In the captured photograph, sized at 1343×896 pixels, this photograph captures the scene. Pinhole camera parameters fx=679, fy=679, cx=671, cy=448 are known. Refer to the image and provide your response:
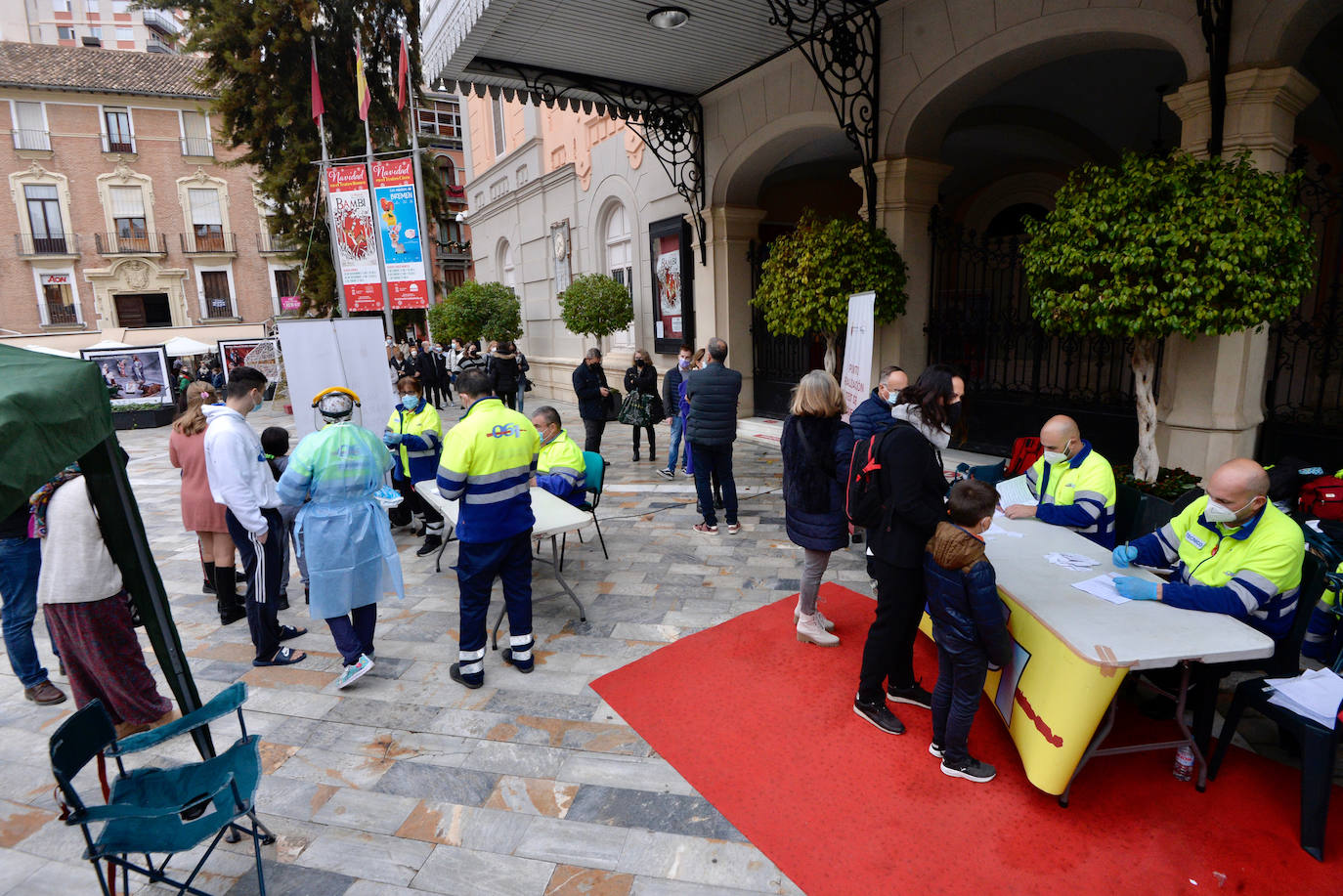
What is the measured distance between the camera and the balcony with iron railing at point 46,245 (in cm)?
2805

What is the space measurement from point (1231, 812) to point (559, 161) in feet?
54.5

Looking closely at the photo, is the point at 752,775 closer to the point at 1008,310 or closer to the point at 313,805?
the point at 313,805

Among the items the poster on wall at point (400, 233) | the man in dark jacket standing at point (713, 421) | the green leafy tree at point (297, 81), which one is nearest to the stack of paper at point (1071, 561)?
the man in dark jacket standing at point (713, 421)

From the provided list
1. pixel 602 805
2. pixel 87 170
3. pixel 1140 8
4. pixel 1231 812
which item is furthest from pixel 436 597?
pixel 87 170

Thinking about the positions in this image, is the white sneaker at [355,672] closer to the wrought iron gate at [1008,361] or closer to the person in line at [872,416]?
the person in line at [872,416]

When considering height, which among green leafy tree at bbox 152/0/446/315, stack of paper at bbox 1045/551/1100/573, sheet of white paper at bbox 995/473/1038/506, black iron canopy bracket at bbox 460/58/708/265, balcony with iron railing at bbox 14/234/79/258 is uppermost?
green leafy tree at bbox 152/0/446/315

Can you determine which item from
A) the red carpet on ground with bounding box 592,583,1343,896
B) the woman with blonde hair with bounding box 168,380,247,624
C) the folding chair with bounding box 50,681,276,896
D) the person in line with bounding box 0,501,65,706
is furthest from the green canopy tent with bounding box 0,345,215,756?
the woman with blonde hair with bounding box 168,380,247,624

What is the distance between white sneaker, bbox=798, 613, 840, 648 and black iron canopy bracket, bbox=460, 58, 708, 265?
8.06 metres

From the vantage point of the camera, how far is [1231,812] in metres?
2.84

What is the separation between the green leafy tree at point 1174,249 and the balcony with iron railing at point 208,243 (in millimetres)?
35522

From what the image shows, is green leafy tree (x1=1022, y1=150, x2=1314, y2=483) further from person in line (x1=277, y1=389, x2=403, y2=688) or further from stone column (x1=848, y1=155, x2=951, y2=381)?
person in line (x1=277, y1=389, x2=403, y2=688)

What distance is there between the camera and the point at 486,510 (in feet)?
12.6

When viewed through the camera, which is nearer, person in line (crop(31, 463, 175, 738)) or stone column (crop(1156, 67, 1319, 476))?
person in line (crop(31, 463, 175, 738))

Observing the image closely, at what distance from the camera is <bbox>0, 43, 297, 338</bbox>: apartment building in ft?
92.5
